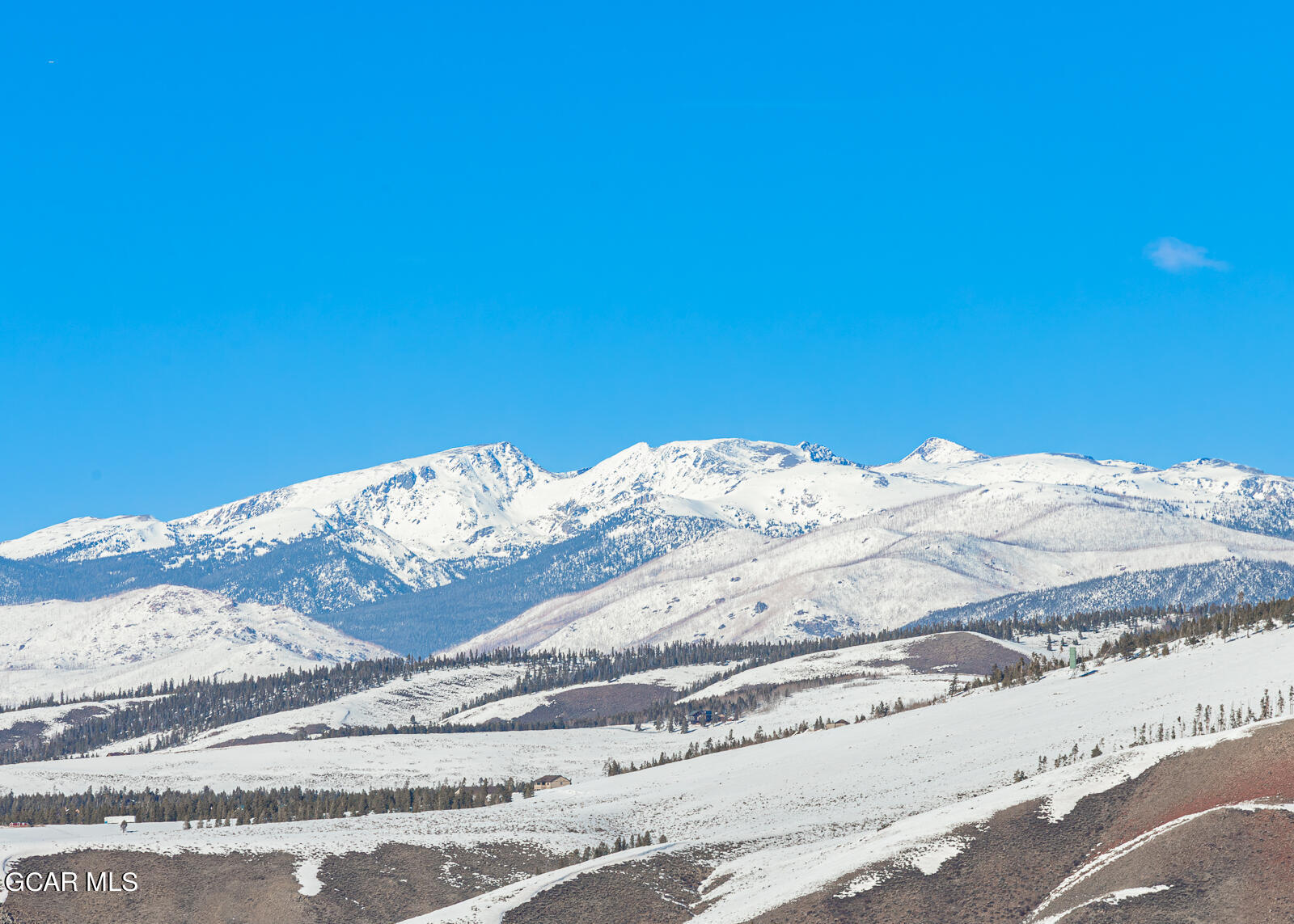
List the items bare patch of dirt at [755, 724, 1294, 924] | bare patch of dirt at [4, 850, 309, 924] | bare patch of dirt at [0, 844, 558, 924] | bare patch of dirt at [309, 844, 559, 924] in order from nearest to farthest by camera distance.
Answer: bare patch of dirt at [755, 724, 1294, 924]
bare patch of dirt at [4, 850, 309, 924]
bare patch of dirt at [0, 844, 558, 924]
bare patch of dirt at [309, 844, 559, 924]

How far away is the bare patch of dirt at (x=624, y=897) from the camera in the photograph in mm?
81938

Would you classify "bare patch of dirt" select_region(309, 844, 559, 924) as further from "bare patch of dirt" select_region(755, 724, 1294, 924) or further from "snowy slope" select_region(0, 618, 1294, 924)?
"bare patch of dirt" select_region(755, 724, 1294, 924)

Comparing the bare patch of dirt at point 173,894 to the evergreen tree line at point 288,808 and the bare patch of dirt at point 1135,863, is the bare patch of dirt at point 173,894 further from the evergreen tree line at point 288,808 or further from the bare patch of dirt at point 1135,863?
the bare patch of dirt at point 1135,863

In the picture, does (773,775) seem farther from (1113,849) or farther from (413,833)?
(1113,849)

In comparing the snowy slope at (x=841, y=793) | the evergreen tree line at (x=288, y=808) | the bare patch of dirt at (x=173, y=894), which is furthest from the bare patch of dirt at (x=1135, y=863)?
the evergreen tree line at (x=288, y=808)

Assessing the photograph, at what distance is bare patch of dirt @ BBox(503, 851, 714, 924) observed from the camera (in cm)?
8194

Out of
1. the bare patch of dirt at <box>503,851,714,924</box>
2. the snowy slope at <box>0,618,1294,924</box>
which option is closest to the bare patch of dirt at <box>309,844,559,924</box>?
the snowy slope at <box>0,618,1294,924</box>

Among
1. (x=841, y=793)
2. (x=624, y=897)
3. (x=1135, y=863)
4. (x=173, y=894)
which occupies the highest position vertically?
(x=173, y=894)

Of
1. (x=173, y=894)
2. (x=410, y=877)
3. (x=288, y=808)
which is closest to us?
(x=173, y=894)

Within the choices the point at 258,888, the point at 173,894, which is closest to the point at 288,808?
the point at 258,888

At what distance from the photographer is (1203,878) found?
209ft

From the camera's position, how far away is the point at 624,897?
278ft

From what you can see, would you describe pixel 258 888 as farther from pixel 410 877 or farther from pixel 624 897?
pixel 624 897

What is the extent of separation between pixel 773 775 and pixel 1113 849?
199ft
